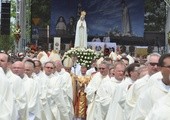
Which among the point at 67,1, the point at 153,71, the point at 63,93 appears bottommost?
the point at 63,93

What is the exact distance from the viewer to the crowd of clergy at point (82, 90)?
24.3 ft

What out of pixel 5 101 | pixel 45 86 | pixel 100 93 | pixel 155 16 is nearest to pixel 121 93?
pixel 100 93

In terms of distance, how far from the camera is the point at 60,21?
49.6m

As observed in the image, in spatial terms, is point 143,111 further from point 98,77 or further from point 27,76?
point 98,77

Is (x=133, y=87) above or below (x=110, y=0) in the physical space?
below

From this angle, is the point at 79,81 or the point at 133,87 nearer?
the point at 133,87

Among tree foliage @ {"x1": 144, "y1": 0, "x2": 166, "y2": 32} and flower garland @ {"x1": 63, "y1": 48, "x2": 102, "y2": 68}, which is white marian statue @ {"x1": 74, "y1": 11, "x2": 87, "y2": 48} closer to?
flower garland @ {"x1": 63, "y1": 48, "x2": 102, "y2": 68}

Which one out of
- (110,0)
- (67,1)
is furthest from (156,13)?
(67,1)

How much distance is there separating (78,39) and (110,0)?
782 inches

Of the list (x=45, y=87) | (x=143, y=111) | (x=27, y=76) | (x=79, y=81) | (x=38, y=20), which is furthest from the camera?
(x=38, y=20)

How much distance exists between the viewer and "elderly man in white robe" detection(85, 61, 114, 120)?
48.0ft

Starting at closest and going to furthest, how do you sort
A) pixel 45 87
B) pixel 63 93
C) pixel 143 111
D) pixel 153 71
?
pixel 143 111, pixel 153 71, pixel 45 87, pixel 63 93

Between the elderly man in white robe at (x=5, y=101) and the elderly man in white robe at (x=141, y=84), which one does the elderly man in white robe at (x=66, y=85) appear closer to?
the elderly man in white robe at (x=141, y=84)

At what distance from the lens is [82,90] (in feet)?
63.9
